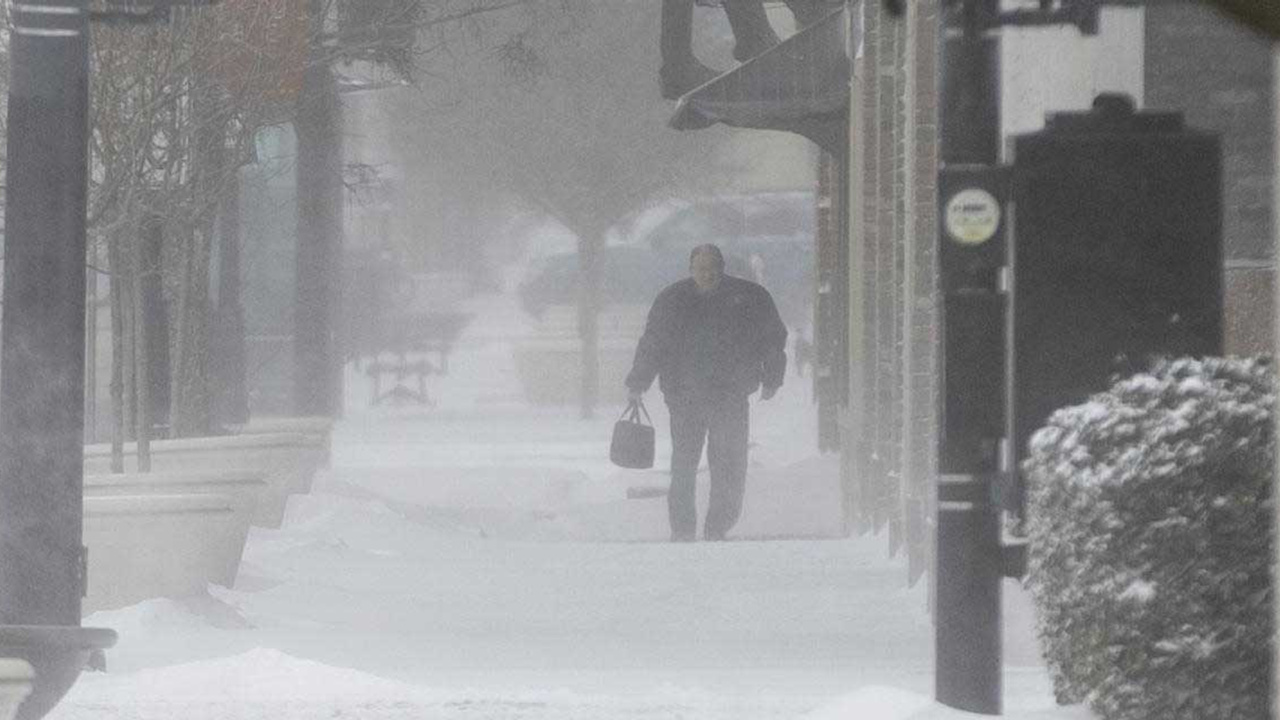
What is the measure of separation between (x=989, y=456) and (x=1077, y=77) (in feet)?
8.38

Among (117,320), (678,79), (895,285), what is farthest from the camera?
(678,79)

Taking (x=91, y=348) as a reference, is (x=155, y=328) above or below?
above

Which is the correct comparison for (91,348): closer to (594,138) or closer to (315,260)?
(315,260)

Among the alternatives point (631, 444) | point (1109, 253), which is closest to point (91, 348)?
point (631, 444)

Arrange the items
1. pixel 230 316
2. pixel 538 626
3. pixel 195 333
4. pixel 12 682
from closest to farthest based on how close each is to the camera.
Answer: pixel 12 682 < pixel 538 626 < pixel 195 333 < pixel 230 316

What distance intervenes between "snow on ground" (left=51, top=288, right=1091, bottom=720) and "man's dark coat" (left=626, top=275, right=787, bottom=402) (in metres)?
1.14

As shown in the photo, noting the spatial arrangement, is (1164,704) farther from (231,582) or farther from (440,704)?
(231,582)

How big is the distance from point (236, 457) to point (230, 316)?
15.5 ft

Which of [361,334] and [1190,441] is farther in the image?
[361,334]

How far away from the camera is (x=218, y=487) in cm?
1038

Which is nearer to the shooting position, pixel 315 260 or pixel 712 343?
pixel 712 343

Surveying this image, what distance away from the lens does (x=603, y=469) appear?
24125 mm

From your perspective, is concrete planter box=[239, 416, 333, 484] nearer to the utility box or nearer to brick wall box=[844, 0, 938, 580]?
brick wall box=[844, 0, 938, 580]

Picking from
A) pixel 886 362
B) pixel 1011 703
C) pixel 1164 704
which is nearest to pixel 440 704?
pixel 1011 703
